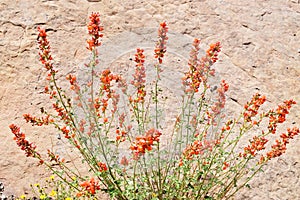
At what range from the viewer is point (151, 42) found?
495 cm

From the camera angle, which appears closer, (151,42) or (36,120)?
(36,120)

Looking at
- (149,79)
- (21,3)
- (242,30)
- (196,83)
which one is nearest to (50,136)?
(149,79)

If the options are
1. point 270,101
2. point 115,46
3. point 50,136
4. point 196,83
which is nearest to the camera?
point 196,83

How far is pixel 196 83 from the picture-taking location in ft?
9.11

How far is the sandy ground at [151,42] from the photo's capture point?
13.1 feet

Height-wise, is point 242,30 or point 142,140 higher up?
point 142,140

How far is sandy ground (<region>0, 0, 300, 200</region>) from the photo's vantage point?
3982 millimetres

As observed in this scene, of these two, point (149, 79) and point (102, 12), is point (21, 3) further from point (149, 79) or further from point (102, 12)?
point (149, 79)

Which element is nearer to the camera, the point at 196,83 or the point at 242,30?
the point at 196,83

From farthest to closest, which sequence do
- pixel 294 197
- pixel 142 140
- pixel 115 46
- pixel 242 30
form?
1. pixel 242 30
2. pixel 115 46
3. pixel 294 197
4. pixel 142 140

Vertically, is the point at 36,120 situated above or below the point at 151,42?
above

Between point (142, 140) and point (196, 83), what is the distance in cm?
100

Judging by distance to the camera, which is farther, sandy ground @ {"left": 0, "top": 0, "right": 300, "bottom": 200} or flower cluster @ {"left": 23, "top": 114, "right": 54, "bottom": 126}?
sandy ground @ {"left": 0, "top": 0, "right": 300, "bottom": 200}

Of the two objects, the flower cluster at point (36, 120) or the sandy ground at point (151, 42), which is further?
the sandy ground at point (151, 42)
